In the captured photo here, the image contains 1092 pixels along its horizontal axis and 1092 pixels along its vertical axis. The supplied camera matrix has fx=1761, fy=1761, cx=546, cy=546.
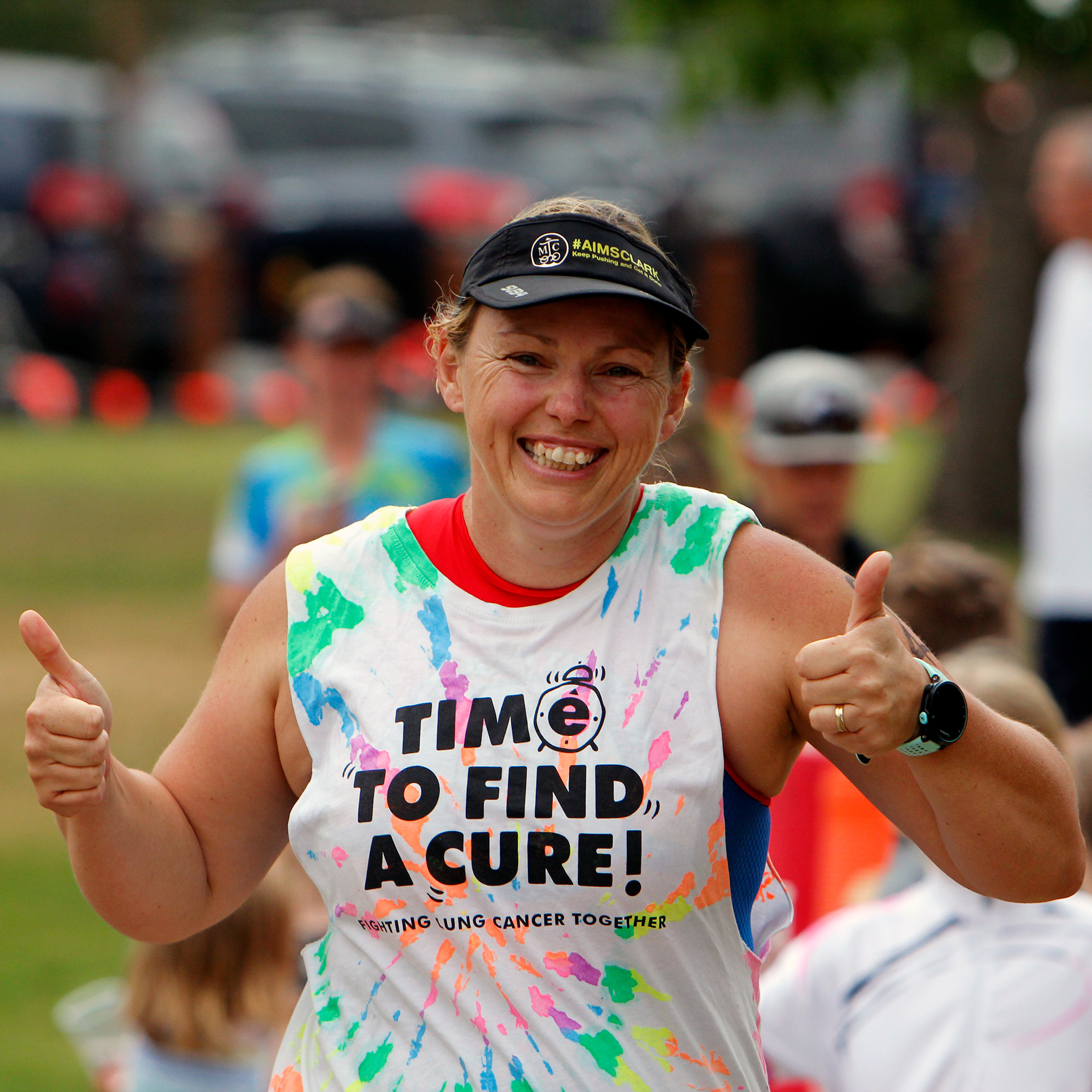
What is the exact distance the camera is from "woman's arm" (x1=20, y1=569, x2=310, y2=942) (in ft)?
7.75

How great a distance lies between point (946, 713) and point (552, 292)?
2.40ft

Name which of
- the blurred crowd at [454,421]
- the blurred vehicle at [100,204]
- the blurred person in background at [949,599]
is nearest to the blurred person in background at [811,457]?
the blurred crowd at [454,421]

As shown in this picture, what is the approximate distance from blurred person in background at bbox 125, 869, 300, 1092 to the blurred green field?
1295 mm

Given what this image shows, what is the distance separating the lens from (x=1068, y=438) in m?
5.73

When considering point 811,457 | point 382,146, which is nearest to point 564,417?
point 811,457

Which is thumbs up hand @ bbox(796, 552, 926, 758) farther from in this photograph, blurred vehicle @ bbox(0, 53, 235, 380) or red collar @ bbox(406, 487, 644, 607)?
blurred vehicle @ bbox(0, 53, 235, 380)

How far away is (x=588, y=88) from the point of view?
2217 cm

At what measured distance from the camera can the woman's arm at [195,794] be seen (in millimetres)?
2363

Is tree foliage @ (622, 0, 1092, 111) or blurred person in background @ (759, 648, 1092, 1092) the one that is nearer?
blurred person in background @ (759, 648, 1092, 1092)

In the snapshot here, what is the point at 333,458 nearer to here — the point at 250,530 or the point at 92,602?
the point at 250,530

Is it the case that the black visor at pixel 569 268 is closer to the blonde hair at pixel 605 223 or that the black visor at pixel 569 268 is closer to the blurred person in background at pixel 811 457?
the blonde hair at pixel 605 223

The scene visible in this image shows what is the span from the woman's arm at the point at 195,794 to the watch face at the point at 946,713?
86 centimetres

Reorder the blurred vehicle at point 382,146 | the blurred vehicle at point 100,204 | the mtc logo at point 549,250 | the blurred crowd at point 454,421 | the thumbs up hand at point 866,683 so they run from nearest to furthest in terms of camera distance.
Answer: the thumbs up hand at point 866,683 → the mtc logo at point 549,250 → the blurred crowd at point 454,421 → the blurred vehicle at point 100,204 → the blurred vehicle at point 382,146

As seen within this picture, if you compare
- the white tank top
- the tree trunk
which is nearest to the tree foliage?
the tree trunk
